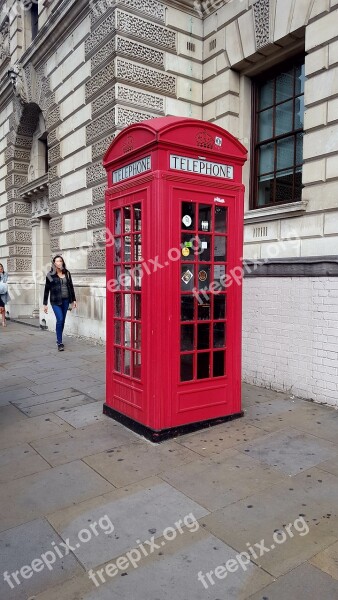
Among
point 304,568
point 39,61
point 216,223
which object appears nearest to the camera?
point 304,568

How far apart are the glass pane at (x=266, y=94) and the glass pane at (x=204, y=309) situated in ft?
13.5

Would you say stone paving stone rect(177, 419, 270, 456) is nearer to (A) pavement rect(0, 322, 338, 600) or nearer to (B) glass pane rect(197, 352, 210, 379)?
(A) pavement rect(0, 322, 338, 600)

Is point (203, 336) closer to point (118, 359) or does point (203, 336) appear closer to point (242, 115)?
point (118, 359)

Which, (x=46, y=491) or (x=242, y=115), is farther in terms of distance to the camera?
(x=242, y=115)

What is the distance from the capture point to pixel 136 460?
3.54 metres

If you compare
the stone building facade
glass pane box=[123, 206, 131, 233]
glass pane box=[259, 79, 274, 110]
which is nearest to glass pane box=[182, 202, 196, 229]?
glass pane box=[123, 206, 131, 233]

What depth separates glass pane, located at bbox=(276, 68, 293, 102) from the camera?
620 centimetres

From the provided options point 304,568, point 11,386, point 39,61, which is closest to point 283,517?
point 304,568

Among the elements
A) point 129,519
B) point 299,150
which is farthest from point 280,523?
point 299,150

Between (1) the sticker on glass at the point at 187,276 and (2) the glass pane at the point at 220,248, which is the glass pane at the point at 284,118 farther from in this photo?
(1) the sticker on glass at the point at 187,276

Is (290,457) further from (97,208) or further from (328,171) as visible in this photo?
(97,208)

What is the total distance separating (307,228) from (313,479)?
10.7ft

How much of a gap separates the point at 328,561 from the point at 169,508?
1.00 meters

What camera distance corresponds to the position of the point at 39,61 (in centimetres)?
1077
